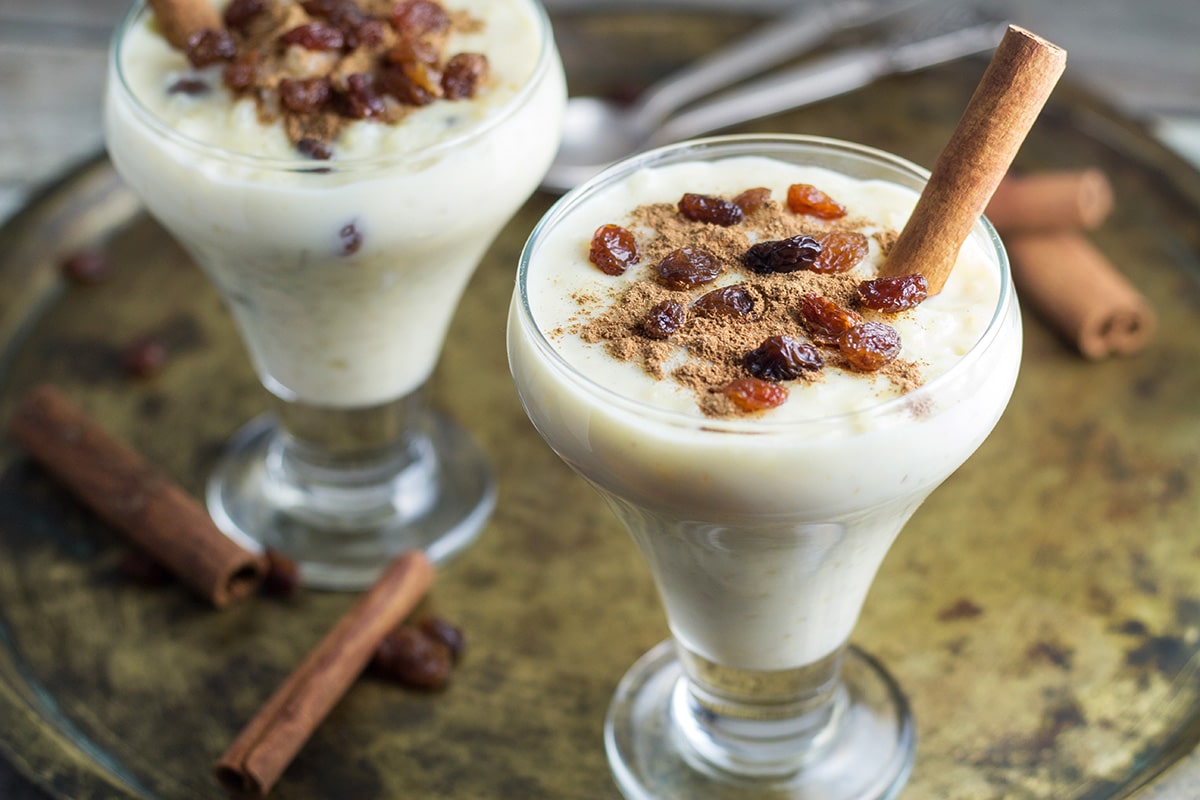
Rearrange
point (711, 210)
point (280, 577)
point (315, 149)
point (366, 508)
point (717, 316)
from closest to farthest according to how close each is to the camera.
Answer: point (717, 316)
point (711, 210)
point (315, 149)
point (280, 577)
point (366, 508)

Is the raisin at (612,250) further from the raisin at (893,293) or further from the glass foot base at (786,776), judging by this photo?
the glass foot base at (786,776)

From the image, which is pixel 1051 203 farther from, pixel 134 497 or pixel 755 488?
pixel 134 497

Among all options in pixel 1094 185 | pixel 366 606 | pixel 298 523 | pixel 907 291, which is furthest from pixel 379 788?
pixel 1094 185

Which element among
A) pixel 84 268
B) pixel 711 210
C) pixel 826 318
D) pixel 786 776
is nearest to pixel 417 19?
pixel 711 210

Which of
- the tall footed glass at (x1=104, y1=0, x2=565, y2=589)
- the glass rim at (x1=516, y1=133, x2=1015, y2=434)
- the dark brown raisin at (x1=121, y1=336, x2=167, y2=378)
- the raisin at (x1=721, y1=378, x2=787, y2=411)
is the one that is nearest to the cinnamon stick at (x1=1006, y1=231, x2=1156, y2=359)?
the glass rim at (x1=516, y1=133, x2=1015, y2=434)

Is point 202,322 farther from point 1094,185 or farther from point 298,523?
point 1094,185

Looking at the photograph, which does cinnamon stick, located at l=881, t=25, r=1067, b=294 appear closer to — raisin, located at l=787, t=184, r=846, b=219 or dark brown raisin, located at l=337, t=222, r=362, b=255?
raisin, located at l=787, t=184, r=846, b=219
